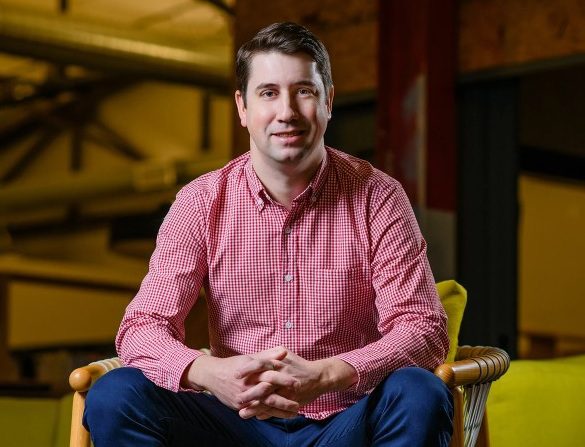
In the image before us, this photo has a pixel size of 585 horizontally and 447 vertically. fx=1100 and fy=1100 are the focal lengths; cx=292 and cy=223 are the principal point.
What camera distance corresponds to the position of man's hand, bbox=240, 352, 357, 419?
6.40ft

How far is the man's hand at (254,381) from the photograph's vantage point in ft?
6.37

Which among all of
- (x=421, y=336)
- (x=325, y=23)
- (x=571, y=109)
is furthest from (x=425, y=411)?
(x=571, y=109)

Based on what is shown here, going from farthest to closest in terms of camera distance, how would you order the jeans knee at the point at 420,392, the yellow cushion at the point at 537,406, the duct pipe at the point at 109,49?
1. the duct pipe at the point at 109,49
2. the yellow cushion at the point at 537,406
3. the jeans knee at the point at 420,392

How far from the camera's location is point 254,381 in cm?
197

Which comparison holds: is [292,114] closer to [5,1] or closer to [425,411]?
[425,411]

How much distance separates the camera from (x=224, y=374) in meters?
1.97

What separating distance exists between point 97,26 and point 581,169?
3.58m

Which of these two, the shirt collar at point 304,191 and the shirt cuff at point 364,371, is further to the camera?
the shirt collar at point 304,191

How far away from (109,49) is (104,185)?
3584 mm

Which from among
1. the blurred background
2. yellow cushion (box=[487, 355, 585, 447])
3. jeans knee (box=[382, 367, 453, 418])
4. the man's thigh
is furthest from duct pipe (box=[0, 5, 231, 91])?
jeans knee (box=[382, 367, 453, 418])

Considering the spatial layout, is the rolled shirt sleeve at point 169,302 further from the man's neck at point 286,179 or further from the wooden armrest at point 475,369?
the wooden armrest at point 475,369

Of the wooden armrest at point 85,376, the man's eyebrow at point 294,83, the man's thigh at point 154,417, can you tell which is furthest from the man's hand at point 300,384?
the man's eyebrow at point 294,83

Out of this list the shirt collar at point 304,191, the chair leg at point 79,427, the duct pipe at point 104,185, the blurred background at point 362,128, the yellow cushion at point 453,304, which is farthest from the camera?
the duct pipe at point 104,185

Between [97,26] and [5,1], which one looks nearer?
[5,1]
